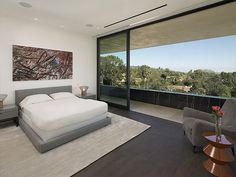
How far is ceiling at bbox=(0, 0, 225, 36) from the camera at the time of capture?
3.14 metres

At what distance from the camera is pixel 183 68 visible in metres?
6.00

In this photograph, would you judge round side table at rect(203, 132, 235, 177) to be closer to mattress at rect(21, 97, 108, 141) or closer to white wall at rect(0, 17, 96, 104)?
mattress at rect(21, 97, 108, 141)

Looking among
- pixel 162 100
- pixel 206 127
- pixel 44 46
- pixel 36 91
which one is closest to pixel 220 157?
pixel 206 127

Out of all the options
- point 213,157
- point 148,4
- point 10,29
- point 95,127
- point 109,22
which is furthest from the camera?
point 109,22

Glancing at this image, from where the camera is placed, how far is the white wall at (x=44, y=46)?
390 cm

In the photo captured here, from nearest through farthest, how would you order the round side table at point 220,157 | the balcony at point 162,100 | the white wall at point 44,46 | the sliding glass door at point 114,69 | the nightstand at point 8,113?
the round side table at point 220,157, the nightstand at point 8,113, the white wall at point 44,46, the balcony at point 162,100, the sliding glass door at point 114,69

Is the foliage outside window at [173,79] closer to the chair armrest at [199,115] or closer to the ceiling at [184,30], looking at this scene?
Answer: the ceiling at [184,30]

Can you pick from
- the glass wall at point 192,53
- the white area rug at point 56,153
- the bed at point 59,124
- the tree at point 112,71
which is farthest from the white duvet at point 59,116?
the glass wall at point 192,53

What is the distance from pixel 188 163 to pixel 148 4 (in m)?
3.28

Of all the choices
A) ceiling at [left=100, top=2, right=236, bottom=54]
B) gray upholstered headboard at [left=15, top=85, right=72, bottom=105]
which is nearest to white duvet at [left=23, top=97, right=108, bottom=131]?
gray upholstered headboard at [left=15, top=85, right=72, bottom=105]

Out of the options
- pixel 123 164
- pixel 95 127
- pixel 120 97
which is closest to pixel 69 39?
pixel 120 97

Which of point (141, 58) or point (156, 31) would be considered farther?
point (141, 58)

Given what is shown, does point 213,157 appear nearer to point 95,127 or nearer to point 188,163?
point 188,163

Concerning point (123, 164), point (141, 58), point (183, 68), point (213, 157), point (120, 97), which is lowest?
point (123, 164)
